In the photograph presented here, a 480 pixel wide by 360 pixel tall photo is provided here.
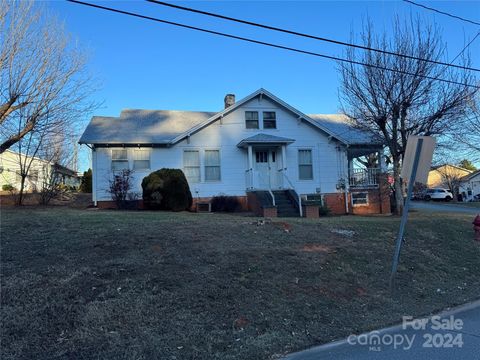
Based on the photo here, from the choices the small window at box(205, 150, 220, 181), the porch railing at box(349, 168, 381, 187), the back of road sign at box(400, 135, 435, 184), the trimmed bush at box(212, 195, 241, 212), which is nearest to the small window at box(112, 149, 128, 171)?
the small window at box(205, 150, 220, 181)

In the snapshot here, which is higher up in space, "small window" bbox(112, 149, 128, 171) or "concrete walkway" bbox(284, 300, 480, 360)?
"small window" bbox(112, 149, 128, 171)

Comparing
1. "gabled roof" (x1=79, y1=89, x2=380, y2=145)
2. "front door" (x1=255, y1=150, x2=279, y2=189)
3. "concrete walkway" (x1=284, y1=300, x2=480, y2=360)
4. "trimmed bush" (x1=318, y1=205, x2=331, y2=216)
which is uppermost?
"gabled roof" (x1=79, y1=89, x2=380, y2=145)

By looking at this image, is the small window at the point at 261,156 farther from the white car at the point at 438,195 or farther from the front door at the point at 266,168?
the white car at the point at 438,195

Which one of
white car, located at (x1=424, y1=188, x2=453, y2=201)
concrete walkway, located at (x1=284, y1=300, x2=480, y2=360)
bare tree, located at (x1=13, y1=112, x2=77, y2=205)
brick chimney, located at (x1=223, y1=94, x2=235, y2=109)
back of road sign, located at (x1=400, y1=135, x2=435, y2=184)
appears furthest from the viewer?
white car, located at (x1=424, y1=188, x2=453, y2=201)

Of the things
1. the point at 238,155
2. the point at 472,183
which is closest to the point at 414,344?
the point at 238,155

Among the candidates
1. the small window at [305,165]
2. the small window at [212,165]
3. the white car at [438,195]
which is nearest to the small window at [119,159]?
the small window at [212,165]

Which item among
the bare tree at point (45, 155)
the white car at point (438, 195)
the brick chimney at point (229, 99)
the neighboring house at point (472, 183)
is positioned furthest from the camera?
the neighboring house at point (472, 183)

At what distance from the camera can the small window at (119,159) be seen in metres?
20.9

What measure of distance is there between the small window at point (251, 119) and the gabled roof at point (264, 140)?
2.80 feet

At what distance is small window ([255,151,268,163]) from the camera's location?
22.9 meters

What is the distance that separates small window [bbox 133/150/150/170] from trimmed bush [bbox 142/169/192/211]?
2.65 meters

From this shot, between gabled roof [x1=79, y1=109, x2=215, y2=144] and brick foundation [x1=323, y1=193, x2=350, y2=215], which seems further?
brick foundation [x1=323, y1=193, x2=350, y2=215]

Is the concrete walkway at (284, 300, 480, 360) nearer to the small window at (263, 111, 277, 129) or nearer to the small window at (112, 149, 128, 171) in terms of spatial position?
the small window at (112, 149, 128, 171)

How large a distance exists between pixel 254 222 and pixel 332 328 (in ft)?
21.9
